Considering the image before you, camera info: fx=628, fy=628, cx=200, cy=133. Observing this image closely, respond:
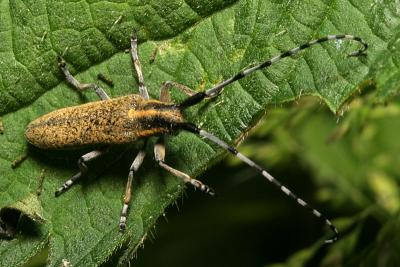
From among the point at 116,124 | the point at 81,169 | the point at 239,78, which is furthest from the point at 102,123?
the point at 239,78

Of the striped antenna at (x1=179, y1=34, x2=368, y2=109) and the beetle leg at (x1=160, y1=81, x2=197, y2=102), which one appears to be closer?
the striped antenna at (x1=179, y1=34, x2=368, y2=109)

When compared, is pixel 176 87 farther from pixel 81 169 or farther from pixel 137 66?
pixel 81 169

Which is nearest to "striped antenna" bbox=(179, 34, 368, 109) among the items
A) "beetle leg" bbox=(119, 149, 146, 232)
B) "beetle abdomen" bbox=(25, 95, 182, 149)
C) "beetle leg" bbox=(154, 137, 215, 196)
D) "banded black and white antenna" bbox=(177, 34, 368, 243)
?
"banded black and white antenna" bbox=(177, 34, 368, 243)

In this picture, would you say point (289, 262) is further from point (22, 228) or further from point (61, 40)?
point (61, 40)

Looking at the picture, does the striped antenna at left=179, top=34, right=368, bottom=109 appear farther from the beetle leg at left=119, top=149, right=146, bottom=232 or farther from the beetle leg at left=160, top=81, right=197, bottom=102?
the beetle leg at left=119, top=149, right=146, bottom=232

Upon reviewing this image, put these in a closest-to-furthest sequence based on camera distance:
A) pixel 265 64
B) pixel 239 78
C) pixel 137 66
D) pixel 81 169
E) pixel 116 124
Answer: pixel 265 64, pixel 239 78, pixel 137 66, pixel 81 169, pixel 116 124

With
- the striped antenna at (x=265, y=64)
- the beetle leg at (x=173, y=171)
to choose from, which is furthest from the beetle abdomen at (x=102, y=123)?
the striped antenna at (x=265, y=64)

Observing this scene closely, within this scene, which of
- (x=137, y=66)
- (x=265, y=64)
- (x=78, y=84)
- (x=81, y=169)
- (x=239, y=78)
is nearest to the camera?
(x=265, y=64)
